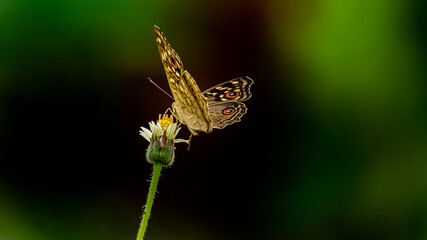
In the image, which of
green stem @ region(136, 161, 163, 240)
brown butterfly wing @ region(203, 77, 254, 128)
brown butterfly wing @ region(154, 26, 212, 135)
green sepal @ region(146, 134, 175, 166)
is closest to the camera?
green stem @ region(136, 161, 163, 240)

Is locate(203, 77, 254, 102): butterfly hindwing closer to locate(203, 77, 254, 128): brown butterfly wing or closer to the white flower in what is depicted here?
locate(203, 77, 254, 128): brown butterfly wing

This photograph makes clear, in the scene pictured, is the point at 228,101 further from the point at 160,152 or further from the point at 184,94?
the point at 160,152

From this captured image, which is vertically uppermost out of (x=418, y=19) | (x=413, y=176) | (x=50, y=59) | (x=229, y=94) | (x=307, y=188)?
(x=418, y=19)

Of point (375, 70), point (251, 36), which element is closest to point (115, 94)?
point (251, 36)

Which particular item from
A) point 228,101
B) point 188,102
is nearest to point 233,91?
point 228,101

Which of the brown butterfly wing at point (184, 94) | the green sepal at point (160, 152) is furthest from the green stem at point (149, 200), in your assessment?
the brown butterfly wing at point (184, 94)

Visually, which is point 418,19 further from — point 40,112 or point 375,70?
point 40,112

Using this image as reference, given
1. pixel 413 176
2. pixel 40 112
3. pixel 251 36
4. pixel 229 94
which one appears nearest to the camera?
pixel 229 94

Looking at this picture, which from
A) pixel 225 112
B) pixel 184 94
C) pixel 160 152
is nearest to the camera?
pixel 160 152

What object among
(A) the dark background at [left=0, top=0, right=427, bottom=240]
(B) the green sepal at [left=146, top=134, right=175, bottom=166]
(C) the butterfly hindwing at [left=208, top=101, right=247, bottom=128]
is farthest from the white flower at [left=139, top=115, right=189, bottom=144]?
(A) the dark background at [left=0, top=0, right=427, bottom=240]
